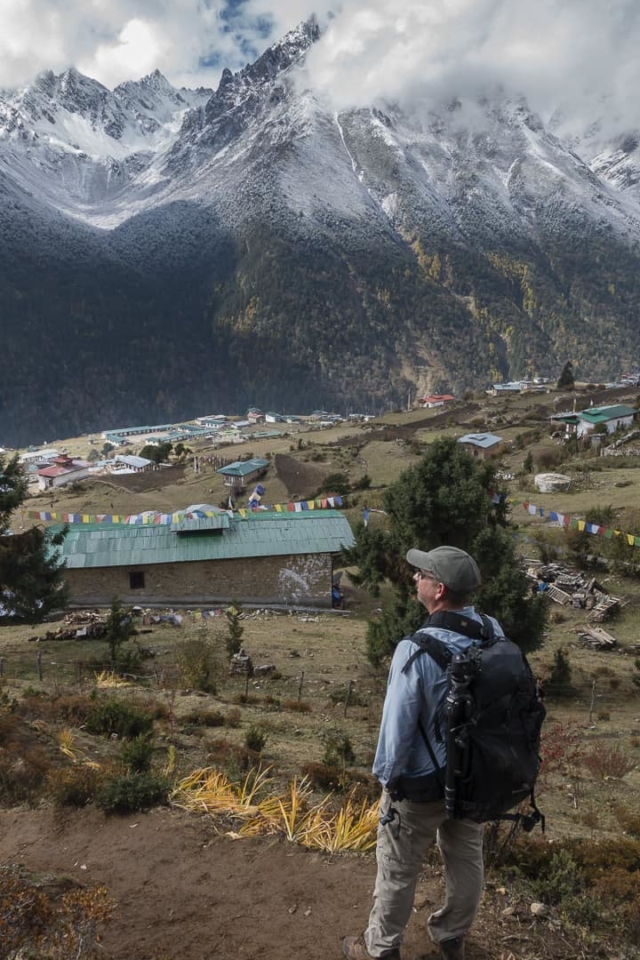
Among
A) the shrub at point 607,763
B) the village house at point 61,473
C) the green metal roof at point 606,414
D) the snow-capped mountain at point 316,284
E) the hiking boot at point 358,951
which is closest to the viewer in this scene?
the hiking boot at point 358,951

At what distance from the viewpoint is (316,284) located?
15862cm

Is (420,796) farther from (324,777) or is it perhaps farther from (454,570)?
(324,777)

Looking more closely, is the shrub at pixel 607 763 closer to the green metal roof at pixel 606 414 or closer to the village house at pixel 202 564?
the village house at pixel 202 564

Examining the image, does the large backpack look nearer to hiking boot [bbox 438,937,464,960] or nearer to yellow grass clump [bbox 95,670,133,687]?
hiking boot [bbox 438,937,464,960]

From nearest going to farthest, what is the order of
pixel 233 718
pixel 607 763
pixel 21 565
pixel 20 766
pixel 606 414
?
pixel 20 766 → pixel 607 763 → pixel 233 718 → pixel 21 565 → pixel 606 414

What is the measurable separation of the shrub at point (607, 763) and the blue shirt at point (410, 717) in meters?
7.22

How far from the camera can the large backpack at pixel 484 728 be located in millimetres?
2842

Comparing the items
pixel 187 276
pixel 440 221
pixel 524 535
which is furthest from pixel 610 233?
pixel 524 535

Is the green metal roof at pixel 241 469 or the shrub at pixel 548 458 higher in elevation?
the green metal roof at pixel 241 469

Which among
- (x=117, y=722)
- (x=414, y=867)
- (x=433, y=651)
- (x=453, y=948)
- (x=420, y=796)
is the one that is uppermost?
(x=433, y=651)

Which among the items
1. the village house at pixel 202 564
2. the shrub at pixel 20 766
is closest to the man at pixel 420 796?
the shrub at pixel 20 766

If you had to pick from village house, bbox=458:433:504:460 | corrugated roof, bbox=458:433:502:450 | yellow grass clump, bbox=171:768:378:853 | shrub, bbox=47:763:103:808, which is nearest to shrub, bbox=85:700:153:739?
yellow grass clump, bbox=171:768:378:853

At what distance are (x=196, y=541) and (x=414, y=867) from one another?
19496 millimetres

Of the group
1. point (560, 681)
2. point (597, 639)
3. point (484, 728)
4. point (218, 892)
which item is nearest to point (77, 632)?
point (560, 681)
